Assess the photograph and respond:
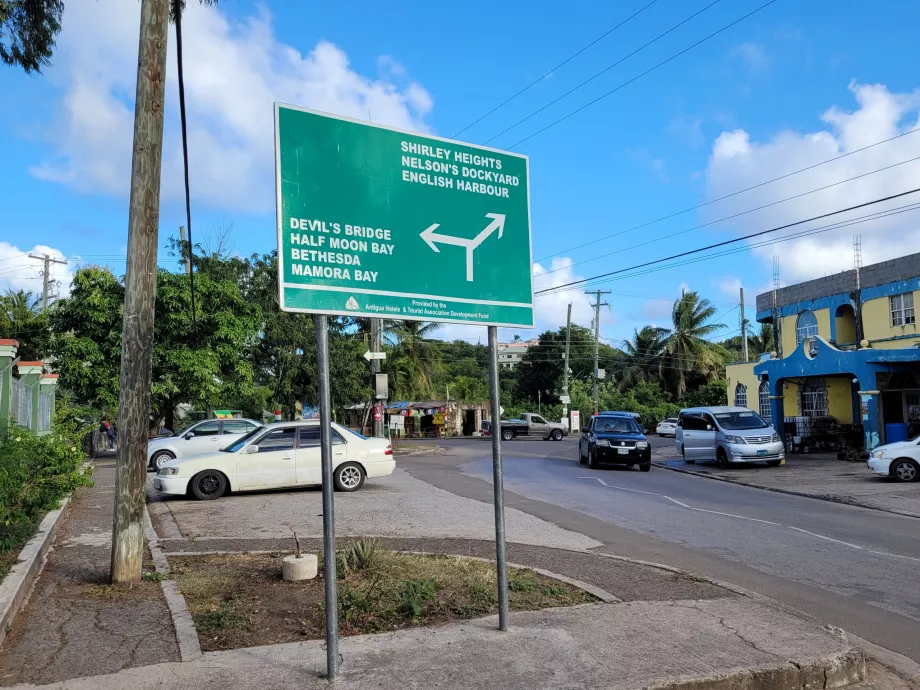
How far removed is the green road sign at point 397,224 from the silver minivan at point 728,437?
61.8ft

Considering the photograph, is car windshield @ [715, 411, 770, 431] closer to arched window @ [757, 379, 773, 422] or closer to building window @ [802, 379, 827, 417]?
building window @ [802, 379, 827, 417]

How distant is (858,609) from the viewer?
665cm

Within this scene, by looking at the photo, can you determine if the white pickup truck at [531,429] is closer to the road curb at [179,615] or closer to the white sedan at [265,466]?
the white sedan at [265,466]

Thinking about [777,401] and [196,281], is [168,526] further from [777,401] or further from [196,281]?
[777,401]

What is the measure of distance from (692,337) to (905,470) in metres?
41.1

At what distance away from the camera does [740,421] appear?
24062 mm

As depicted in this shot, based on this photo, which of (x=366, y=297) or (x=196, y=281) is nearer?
(x=366, y=297)

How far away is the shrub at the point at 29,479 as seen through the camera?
8031mm

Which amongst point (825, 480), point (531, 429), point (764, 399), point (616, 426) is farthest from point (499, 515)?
point (531, 429)

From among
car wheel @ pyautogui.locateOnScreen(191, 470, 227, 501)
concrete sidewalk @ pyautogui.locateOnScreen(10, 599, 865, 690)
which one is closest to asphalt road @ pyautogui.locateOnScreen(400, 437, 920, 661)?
concrete sidewalk @ pyautogui.locateOnScreen(10, 599, 865, 690)

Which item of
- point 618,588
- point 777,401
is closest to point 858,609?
point 618,588

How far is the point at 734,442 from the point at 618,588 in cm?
1734

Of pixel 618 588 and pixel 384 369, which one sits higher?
pixel 384 369

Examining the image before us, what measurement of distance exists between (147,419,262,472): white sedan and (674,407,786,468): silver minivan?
13622 millimetres
